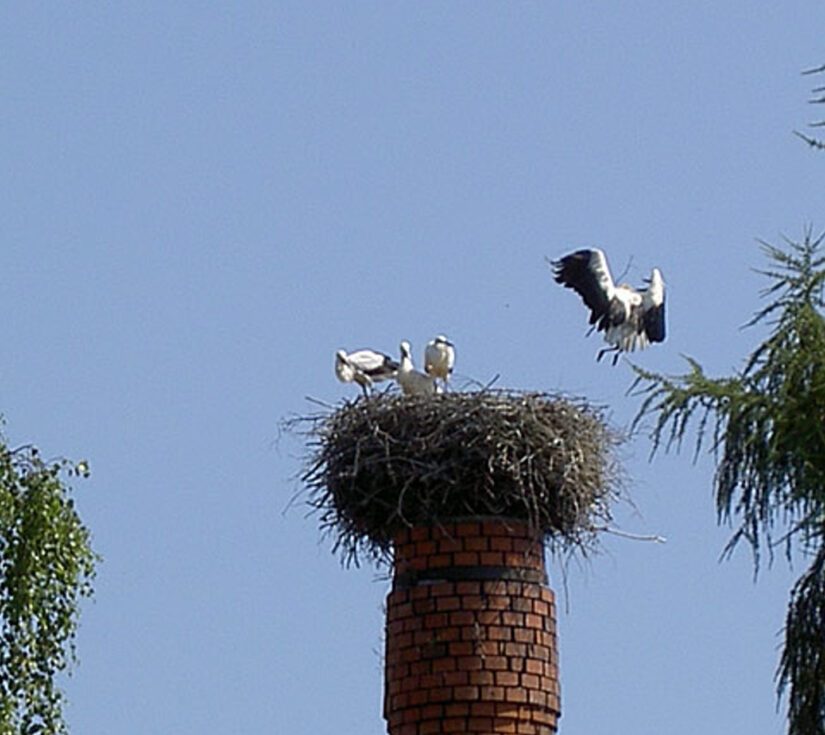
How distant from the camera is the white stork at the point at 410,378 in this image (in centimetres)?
1636

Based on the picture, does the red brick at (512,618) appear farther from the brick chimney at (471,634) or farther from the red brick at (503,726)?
the red brick at (503,726)

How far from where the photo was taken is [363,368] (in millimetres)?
16734

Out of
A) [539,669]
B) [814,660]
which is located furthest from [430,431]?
[814,660]

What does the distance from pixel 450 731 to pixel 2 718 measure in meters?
2.71

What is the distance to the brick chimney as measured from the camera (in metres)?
14.3

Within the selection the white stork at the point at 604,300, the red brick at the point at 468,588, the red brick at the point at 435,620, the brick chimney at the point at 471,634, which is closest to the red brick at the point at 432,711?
the brick chimney at the point at 471,634

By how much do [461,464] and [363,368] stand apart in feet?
7.14

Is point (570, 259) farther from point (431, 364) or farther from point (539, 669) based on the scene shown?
point (539, 669)

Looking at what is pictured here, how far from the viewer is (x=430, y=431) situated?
14844 millimetres

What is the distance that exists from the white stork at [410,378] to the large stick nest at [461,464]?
0.89 m

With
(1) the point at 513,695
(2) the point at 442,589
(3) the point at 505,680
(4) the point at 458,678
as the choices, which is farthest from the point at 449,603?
(1) the point at 513,695

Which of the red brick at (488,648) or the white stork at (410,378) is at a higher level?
the white stork at (410,378)

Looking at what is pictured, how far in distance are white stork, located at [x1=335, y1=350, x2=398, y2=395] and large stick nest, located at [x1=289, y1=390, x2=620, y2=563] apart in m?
1.21

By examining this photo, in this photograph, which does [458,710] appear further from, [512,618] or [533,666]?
[512,618]
